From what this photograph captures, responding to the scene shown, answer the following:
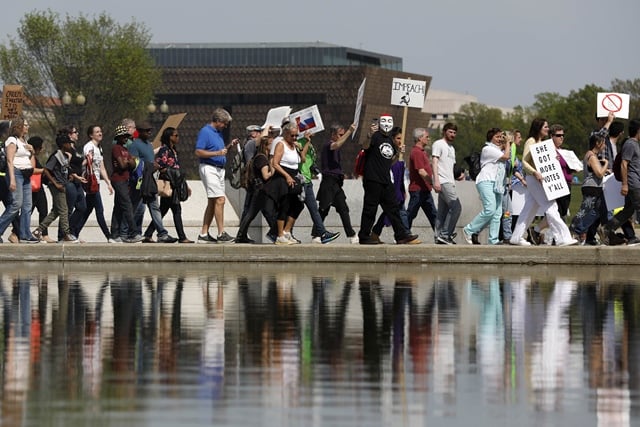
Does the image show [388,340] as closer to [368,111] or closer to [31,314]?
[31,314]

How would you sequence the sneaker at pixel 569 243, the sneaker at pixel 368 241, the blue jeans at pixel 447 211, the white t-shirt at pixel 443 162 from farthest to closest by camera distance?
the white t-shirt at pixel 443 162 < the blue jeans at pixel 447 211 < the sneaker at pixel 368 241 < the sneaker at pixel 569 243

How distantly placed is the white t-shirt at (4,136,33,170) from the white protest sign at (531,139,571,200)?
6.52 meters

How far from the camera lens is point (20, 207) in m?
21.7

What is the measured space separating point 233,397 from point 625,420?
75.3 inches

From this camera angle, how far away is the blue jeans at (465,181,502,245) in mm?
21906

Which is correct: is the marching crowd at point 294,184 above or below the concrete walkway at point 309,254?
above

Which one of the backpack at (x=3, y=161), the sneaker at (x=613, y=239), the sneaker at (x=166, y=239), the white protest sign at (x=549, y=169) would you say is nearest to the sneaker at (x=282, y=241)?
the sneaker at (x=166, y=239)

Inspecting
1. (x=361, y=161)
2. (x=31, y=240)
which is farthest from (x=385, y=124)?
(x=31, y=240)

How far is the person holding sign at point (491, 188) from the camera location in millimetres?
21922

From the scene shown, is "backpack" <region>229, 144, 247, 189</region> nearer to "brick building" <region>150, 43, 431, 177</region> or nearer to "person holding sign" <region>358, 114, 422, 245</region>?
"person holding sign" <region>358, 114, 422, 245</region>

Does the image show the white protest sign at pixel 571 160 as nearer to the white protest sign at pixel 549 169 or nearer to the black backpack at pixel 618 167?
the white protest sign at pixel 549 169

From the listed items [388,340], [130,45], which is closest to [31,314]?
[388,340]

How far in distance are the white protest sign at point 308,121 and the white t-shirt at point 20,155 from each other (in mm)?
3768

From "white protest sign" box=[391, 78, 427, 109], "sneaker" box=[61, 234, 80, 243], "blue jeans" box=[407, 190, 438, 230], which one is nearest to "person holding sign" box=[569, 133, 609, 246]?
"blue jeans" box=[407, 190, 438, 230]
